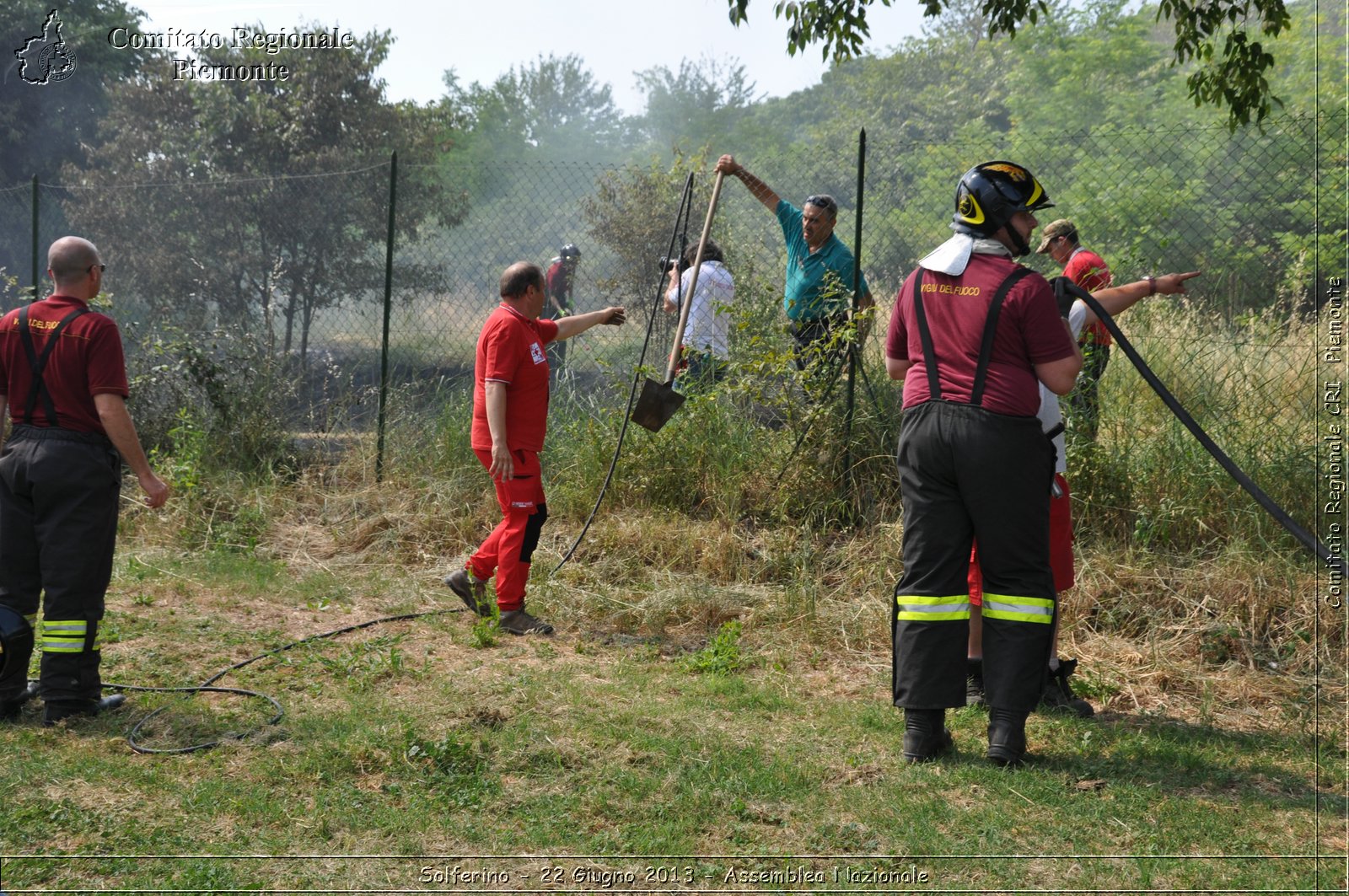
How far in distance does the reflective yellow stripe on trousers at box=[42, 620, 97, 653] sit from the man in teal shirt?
4.16m

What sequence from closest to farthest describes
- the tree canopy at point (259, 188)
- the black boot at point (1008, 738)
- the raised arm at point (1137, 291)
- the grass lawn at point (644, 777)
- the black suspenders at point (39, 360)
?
1. the grass lawn at point (644, 777)
2. the black boot at point (1008, 738)
3. the raised arm at point (1137, 291)
4. the black suspenders at point (39, 360)
5. the tree canopy at point (259, 188)

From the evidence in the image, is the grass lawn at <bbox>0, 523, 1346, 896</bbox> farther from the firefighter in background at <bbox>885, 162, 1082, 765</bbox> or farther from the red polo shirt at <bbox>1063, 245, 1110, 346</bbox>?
the red polo shirt at <bbox>1063, 245, 1110, 346</bbox>

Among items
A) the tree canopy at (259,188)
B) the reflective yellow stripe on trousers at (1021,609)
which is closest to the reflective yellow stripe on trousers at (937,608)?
the reflective yellow stripe on trousers at (1021,609)

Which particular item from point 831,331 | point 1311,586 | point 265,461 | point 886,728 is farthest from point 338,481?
point 1311,586

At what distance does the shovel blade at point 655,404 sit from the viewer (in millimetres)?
6340

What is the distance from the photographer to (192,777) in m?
3.87

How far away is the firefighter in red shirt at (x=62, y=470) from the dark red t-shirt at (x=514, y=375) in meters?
1.67

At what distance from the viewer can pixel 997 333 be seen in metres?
3.90

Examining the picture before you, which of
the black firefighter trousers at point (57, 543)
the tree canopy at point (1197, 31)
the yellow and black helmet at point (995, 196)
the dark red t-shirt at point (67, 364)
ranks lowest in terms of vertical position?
the black firefighter trousers at point (57, 543)

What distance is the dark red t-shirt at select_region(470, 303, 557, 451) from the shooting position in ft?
18.1

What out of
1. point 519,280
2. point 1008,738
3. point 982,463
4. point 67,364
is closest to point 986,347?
point 982,463

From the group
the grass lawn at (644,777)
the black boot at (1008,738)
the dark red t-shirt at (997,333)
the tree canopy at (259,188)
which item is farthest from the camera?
the tree canopy at (259,188)

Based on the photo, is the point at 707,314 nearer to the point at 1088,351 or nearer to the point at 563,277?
the point at 1088,351

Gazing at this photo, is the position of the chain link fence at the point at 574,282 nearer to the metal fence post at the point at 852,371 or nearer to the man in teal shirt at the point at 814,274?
the metal fence post at the point at 852,371
